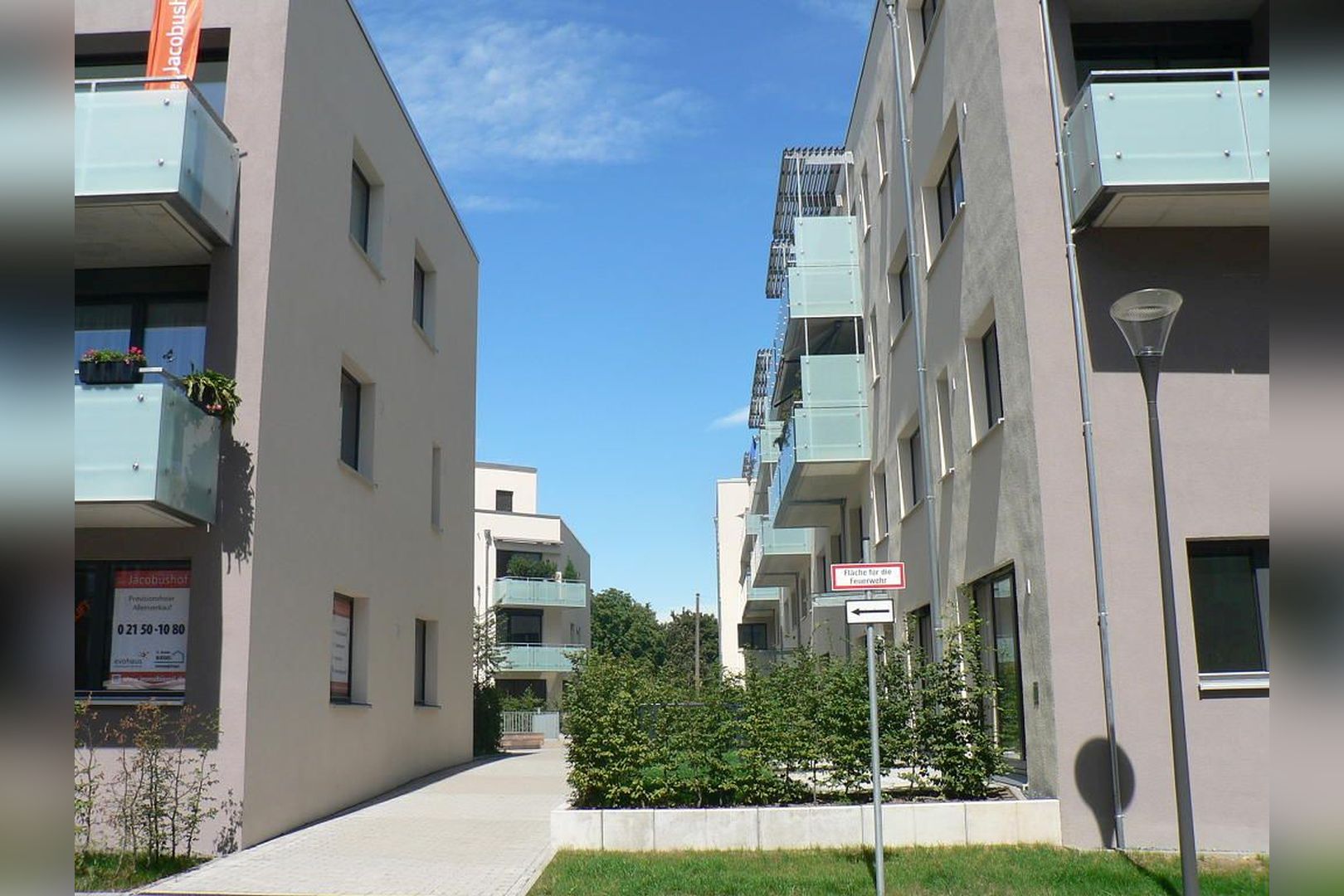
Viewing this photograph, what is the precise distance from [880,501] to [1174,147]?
1111 cm

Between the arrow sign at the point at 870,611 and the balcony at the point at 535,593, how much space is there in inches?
1576

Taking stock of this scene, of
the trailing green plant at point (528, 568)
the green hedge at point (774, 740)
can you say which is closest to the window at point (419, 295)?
the green hedge at point (774, 740)

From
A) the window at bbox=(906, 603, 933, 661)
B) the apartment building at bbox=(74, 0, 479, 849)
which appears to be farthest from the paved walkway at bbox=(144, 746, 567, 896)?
the window at bbox=(906, 603, 933, 661)

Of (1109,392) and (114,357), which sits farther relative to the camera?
(1109,392)

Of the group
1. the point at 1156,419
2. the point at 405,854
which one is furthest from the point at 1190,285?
the point at 405,854

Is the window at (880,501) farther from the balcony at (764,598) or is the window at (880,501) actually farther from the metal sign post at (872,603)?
the balcony at (764,598)

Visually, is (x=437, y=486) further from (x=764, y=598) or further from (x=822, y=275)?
(x=764, y=598)

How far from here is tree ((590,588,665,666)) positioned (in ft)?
282

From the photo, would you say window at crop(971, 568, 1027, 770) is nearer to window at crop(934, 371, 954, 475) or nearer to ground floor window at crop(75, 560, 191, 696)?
window at crop(934, 371, 954, 475)

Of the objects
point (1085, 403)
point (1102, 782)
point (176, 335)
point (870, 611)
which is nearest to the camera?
point (870, 611)

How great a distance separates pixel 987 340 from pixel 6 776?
559 inches

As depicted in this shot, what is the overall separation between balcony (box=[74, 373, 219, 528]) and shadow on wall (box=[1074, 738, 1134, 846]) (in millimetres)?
9584

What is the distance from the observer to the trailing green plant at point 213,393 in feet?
39.3

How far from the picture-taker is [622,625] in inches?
3469
